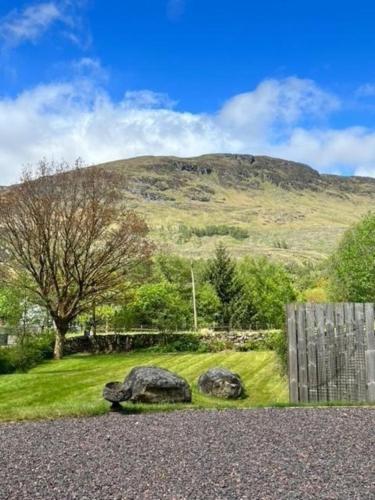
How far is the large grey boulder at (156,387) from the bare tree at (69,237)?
21.1 m

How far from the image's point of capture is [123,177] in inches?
Result: 1393

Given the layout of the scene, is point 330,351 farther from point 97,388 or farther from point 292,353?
point 97,388

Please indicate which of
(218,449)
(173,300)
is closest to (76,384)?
(218,449)

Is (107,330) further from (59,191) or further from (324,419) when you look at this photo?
(324,419)

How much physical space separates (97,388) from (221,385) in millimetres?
4546

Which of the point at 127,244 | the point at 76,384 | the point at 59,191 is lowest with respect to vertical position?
the point at 76,384

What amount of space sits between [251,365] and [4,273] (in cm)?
1776

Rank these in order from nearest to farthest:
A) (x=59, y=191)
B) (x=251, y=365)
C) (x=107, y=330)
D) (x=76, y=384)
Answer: (x=76, y=384), (x=251, y=365), (x=59, y=191), (x=107, y=330)

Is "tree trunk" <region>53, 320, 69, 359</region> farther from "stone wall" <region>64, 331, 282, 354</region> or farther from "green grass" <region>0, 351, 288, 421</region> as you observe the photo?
"green grass" <region>0, 351, 288, 421</region>

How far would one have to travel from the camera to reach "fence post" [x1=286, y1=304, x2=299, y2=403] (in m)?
12.4

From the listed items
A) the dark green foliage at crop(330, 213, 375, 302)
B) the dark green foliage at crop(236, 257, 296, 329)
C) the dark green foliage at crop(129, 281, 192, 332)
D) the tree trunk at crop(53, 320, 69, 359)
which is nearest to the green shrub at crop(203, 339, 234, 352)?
the dark green foliage at crop(129, 281, 192, 332)

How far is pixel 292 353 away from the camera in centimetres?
1250

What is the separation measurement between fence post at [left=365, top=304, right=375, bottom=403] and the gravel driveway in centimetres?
172

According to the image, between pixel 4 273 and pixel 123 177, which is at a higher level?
pixel 123 177
